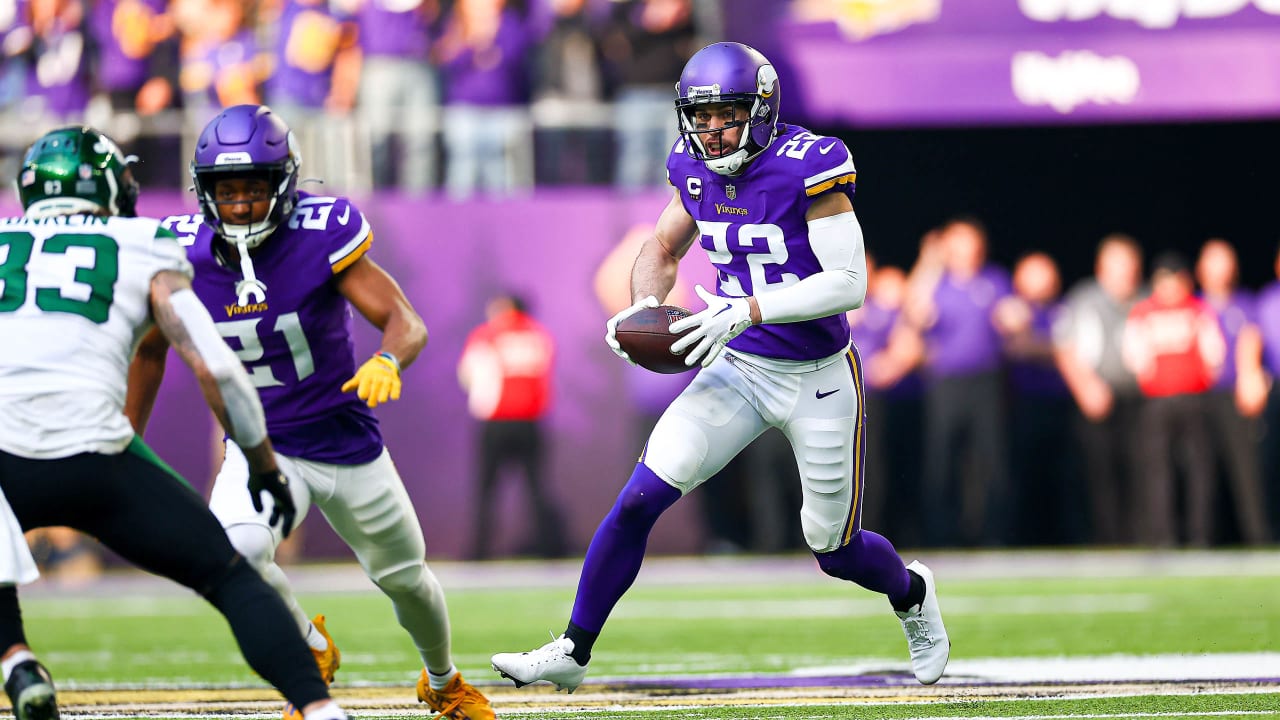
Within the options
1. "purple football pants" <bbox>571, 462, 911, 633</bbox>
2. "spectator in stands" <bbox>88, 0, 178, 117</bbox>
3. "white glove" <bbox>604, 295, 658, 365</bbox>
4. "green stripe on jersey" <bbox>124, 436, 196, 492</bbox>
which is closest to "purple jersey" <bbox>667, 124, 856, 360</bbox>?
"white glove" <bbox>604, 295, 658, 365</bbox>

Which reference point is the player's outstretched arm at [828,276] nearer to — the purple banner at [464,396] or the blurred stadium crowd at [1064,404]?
the blurred stadium crowd at [1064,404]

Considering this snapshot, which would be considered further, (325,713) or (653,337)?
(653,337)

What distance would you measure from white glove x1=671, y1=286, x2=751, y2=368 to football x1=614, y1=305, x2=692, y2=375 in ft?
0.13

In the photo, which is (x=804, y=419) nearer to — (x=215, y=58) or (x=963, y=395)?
(x=963, y=395)

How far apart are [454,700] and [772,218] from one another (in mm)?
1602

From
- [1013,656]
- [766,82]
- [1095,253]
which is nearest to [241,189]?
[766,82]

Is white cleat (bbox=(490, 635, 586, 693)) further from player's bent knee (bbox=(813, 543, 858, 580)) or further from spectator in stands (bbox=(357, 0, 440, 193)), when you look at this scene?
spectator in stands (bbox=(357, 0, 440, 193))

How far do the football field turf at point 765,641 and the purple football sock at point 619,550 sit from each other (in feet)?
1.12

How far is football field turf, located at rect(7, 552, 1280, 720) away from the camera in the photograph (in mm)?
5188

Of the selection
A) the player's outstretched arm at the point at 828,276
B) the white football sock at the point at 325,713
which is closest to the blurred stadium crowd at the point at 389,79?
the player's outstretched arm at the point at 828,276

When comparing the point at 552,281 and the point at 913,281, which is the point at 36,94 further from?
the point at 913,281

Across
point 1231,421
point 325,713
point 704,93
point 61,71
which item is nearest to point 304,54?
point 61,71

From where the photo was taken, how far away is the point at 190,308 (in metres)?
3.82

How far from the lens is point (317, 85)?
11.6m
